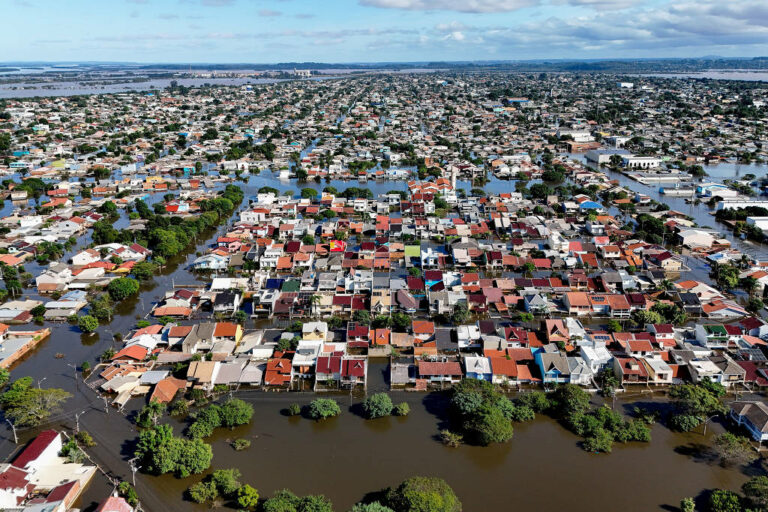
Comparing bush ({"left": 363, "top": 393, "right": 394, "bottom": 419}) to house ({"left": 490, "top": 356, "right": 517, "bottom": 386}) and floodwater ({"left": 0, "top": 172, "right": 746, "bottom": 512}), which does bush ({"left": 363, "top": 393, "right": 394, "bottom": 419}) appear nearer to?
floodwater ({"left": 0, "top": 172, "right": 746, "bottom": 512})

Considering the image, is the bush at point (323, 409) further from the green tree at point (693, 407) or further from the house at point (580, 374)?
the green tree at point (693, 407)

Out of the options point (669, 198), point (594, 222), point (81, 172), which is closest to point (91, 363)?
point (594, 222)

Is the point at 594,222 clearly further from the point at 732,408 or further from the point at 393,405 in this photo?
the point at 393,405

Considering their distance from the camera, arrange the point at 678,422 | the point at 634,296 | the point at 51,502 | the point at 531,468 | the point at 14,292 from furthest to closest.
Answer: the point at 14,292 → the point at 634,296 → the point at 678,422 → the point at 531,468 → the point at 51,502

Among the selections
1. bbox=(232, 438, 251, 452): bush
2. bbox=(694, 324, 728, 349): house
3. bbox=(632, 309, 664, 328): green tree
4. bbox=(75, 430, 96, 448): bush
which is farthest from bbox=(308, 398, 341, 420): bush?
bbox=(694, 324, 728, 349): house

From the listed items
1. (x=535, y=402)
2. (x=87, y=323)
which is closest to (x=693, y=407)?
(x=535, y=402)

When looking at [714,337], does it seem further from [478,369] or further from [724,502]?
[478,369]
